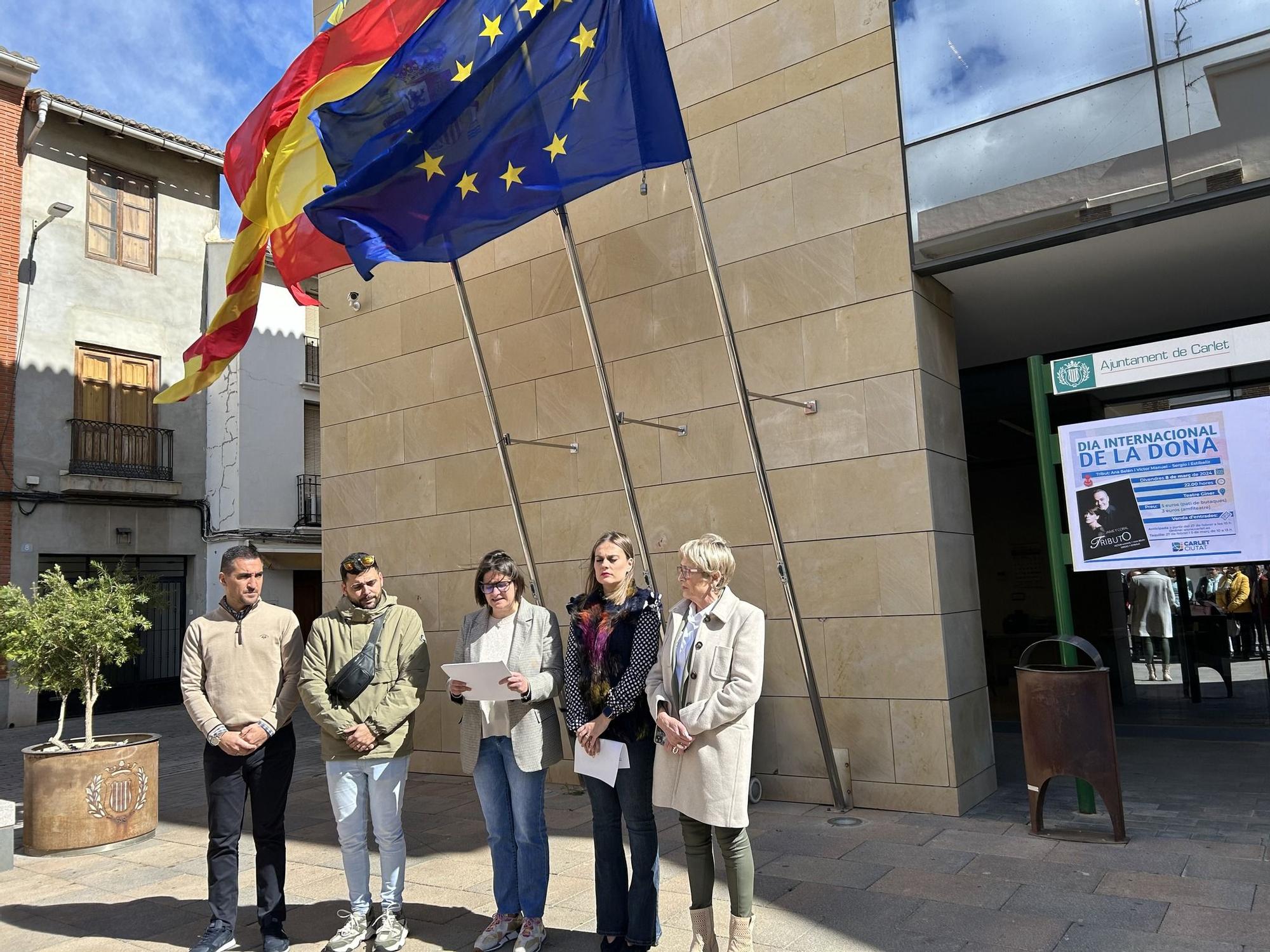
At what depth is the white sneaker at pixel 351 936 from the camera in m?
4.56

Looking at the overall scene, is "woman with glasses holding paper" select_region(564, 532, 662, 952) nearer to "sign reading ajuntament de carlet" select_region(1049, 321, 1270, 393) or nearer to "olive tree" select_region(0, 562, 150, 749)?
"sign reading ajuntament de carlet" select_region(1049, 321, 1270, 393)

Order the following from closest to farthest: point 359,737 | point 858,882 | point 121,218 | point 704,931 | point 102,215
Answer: point 704,931
point 359,737
point 858,882
point 102,215
point 121,218

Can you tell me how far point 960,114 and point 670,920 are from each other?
20.4 feet

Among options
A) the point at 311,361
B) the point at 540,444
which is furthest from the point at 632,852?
the point at 311,361

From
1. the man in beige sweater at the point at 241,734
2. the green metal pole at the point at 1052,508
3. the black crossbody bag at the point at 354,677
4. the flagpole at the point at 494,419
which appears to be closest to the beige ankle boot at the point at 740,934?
the black crossbody bag at the point at 354,677

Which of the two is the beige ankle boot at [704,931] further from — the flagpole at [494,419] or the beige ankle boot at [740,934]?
the flagpole at [494,419]

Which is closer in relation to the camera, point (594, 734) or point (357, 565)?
point (594, 734)

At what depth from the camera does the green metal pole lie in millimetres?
6480

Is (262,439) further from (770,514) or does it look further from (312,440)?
(770,514)

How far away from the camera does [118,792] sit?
23.5 ft

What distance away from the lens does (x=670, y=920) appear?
477cm

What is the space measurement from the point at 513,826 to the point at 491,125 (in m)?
4.69

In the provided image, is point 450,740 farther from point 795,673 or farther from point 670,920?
point 670,920

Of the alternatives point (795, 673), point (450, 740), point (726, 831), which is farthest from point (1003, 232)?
point (450, 740)
